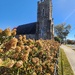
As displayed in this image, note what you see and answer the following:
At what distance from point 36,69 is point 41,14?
44.5 m

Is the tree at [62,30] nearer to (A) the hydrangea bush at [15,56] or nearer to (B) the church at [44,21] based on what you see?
(B) the church at [44,21]

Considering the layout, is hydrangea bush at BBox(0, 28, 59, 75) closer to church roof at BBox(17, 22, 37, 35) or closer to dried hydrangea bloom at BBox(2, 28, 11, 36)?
dried hydrangea bloom at BBox(2, 28, 11, 36)

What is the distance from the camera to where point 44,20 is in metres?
48.0

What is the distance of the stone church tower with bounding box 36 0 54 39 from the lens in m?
47.3

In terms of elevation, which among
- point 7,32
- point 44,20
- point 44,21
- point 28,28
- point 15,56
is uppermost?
point 44,20

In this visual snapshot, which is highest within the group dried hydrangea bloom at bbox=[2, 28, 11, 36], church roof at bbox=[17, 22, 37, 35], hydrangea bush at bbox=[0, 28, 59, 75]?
church roof at bbox=[17, 22, 37, 35]

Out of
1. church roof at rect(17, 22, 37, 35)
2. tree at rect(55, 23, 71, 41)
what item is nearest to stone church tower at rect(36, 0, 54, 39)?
church roof at rect(17, 22, 37, 35)

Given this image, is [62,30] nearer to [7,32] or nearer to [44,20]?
[44,20]

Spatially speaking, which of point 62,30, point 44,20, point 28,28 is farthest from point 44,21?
point 62,30

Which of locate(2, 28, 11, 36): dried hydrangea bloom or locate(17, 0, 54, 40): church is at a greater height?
locate(17, 0, 54, 40): church

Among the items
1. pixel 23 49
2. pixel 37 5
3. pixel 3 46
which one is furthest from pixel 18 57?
pixel 37 5

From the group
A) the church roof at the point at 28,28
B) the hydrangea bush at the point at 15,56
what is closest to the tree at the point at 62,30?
the church roof at the point at 28,28

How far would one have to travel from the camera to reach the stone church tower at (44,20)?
47344mm

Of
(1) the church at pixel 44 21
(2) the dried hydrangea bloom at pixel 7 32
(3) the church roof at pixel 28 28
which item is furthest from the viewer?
(3) the church roof at pixel 28 28
